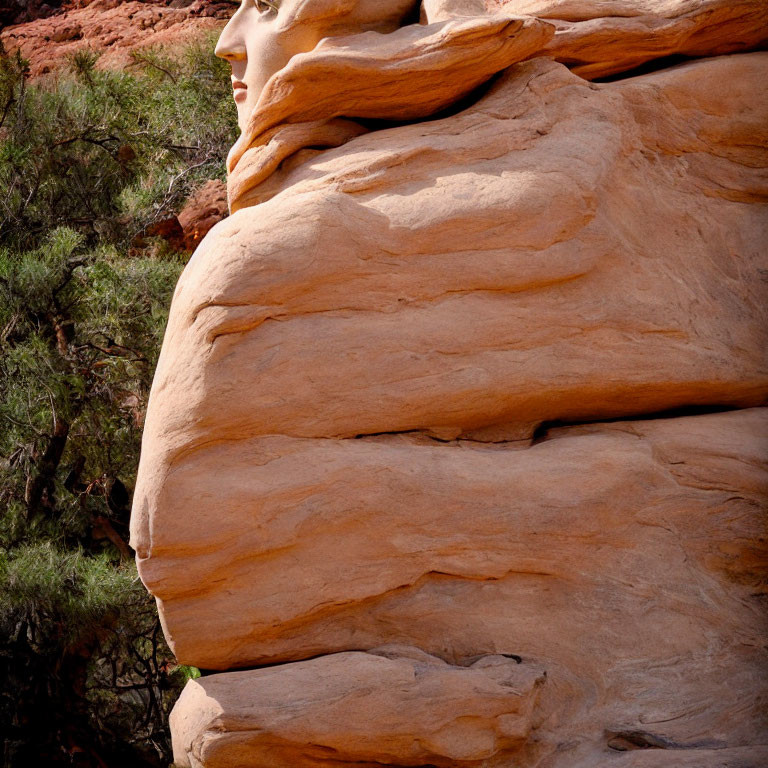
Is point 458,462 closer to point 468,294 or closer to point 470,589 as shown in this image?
point 470,589

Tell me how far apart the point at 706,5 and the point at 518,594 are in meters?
2.63

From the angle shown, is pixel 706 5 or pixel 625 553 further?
pixel 706 5

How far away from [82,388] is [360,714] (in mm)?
4544

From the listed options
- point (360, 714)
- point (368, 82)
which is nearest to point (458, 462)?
point (360, 714)

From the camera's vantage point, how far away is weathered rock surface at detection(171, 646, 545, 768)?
303 cm

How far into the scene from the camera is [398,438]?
3.45 metres

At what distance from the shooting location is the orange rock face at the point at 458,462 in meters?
3.14

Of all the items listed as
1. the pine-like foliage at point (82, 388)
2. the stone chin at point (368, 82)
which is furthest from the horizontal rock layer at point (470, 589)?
the pine-like foliage at point (82, 388)

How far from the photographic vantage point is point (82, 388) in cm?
698

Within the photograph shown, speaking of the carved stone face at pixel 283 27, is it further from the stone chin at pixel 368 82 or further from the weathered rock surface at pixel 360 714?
the weathered rock surface at pixel 360 714

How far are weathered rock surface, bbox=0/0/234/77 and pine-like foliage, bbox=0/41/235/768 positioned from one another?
1.41m

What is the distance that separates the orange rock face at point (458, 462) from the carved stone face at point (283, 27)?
0.30 metres

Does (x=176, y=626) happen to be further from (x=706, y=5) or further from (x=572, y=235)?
(x=706, y=5)

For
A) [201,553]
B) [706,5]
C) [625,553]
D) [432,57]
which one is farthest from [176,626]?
[706,5]
